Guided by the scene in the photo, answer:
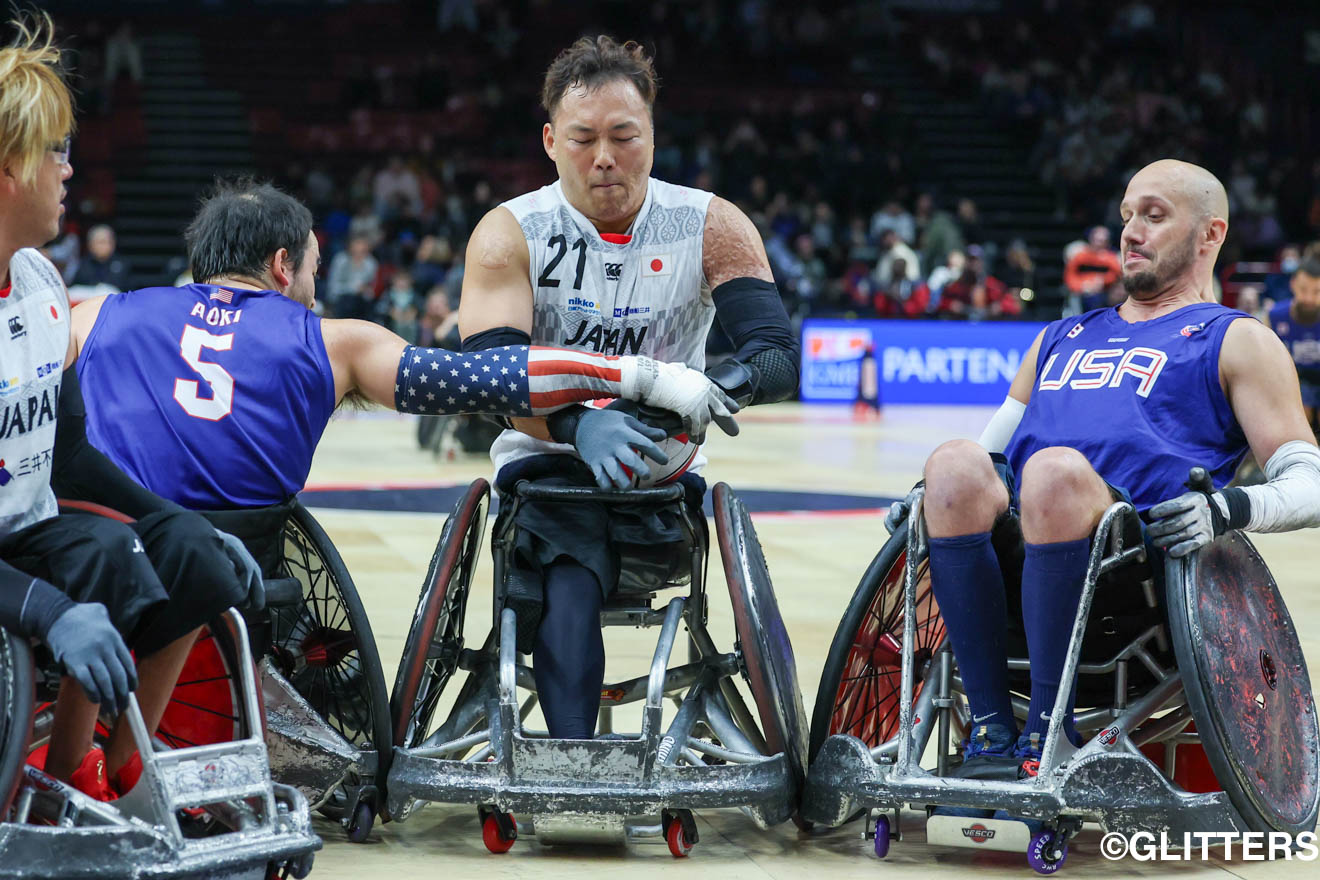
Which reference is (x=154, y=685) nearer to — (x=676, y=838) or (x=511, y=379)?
(x=511, y=379)

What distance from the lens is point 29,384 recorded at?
9.16ft

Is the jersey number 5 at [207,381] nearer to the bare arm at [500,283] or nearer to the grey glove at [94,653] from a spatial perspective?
the bare arm at [500,283]

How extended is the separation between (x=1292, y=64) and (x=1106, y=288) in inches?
460

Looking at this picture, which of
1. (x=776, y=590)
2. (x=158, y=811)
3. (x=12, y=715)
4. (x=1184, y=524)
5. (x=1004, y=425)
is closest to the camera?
(x=12, y=715)

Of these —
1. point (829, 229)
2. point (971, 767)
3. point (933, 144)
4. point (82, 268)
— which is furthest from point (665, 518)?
point (933, 144)

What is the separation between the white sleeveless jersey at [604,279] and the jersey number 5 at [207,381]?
25.4 inches

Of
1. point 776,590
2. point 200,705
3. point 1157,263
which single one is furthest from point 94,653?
point 776,590

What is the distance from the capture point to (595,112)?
11.8 feet

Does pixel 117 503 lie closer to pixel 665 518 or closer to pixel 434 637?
pixel 434 637

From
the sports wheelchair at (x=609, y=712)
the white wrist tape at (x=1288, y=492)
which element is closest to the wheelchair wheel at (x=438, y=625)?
the sports wheelchair at (x=609, y=712)

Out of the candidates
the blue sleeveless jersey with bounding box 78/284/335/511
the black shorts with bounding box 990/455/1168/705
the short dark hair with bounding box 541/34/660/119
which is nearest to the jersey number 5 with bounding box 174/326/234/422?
the blue sleeveless jersey with bounding box 78/284/335/511

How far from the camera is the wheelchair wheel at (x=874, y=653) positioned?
3.53 meters

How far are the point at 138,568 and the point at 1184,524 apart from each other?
1.88 meters

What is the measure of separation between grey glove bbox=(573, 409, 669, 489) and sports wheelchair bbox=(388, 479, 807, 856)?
170 mm
